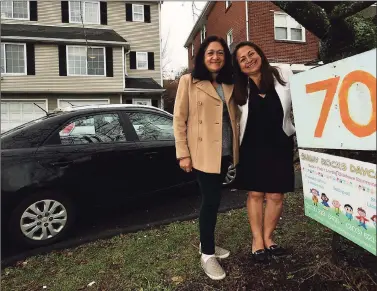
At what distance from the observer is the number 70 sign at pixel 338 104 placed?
1585 millimetres

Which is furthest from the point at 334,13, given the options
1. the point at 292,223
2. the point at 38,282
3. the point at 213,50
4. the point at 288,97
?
the point at 38,282

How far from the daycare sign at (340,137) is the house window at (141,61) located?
778 inches

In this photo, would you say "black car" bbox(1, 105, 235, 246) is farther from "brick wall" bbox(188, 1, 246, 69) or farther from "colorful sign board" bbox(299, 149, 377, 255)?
"brick wall" bbox(188, 1, 246, 69)

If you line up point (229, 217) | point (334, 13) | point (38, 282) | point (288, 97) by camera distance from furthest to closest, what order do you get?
point (229, 217) < point (38, 282) < point (288, 97) < point (334, 13)

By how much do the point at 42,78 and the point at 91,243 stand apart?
16798mm

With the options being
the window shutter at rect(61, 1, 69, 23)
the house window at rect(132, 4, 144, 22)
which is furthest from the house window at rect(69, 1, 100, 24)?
the house window at rect(132, 4, 144, 22)

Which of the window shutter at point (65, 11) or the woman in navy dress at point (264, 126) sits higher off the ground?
the window shutter at point (65, 11)

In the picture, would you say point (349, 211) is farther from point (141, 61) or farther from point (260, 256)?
point (141, 61)

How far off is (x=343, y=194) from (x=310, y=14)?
136 cm

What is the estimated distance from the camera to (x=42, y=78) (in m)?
18.0

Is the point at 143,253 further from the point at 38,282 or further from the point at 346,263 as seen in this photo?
the point at 346,263

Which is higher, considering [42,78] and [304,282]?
[42,78]

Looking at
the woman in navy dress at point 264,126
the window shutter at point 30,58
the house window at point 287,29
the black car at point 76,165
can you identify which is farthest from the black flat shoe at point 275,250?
the window shutter at point 30,58

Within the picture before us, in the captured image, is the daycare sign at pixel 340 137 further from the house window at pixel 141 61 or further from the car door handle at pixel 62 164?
the house window at pixel 141 61
